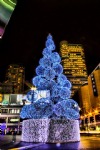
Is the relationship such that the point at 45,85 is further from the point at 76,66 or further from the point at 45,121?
the point at 76,66

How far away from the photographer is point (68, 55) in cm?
18012

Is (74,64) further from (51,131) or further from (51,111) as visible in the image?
(51,131)

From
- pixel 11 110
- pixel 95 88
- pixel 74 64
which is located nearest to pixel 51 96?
pixel 11 110

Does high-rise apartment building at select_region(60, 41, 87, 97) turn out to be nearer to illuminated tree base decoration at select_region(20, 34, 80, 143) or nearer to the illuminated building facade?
the illuminated building facade

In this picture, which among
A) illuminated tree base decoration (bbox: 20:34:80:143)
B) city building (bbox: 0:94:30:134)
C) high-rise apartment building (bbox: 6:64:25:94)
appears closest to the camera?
illuminated tree base decoration (bbox: 20:34:80:143)

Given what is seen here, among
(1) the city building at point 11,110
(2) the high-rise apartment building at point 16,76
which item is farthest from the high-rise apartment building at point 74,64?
(1) the city building at point 11,110

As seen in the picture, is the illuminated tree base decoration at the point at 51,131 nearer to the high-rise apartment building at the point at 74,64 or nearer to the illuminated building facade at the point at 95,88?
the illuminated building facade at the point at 95,88

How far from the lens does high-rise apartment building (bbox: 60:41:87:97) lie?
499 ft

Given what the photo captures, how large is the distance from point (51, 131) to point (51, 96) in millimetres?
2790

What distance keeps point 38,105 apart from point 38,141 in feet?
8.19

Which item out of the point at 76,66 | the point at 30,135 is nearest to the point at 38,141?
the point at 30,135

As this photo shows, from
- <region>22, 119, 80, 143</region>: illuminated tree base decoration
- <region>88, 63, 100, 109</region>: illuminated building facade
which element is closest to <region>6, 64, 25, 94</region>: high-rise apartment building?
<region>88, 63, 100, 109</region>: illuminated building facade

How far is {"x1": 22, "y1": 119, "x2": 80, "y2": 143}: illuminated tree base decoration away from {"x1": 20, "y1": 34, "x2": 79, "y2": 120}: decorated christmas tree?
0.59 m

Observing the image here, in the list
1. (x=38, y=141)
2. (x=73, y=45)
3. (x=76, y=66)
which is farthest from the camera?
(x=73, y=45)
